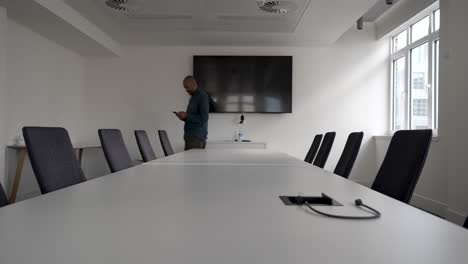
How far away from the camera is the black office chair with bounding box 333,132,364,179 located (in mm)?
2441

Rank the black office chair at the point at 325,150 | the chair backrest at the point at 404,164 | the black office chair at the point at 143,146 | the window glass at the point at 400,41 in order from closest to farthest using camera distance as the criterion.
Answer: the chair backrest at the point at 404,164
the black office chair at the point at 325,150
the black office chair at the point at 143,146
the window glass at the point at 400,41

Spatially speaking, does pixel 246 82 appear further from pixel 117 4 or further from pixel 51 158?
pixel 51 158

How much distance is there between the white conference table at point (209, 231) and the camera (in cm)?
61

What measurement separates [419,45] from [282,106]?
2341 mm

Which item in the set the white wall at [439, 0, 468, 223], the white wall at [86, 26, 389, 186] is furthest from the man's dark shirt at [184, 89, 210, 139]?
the white wall at [439, 0, 468, 223]

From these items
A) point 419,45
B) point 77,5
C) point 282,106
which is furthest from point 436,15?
point 77,5

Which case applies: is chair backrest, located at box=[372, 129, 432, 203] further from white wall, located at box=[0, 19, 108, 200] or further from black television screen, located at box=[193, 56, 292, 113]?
black television screen, located at box=[193, 56, 292, 113]

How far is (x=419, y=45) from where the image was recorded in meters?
5.42

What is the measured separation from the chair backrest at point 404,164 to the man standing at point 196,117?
9.92 ft

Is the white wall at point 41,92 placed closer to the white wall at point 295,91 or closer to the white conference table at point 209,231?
the white wall at point 295,91

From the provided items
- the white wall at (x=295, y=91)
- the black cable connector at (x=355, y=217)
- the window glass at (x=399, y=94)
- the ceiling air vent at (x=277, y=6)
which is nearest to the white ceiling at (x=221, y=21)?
the ceiling air vent at (x=277, y=6)

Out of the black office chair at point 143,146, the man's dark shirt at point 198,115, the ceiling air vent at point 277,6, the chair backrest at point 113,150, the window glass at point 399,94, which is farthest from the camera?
the window glass at point 399,94

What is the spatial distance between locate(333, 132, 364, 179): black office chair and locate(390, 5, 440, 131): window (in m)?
2.90

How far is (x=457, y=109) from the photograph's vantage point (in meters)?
3.85
